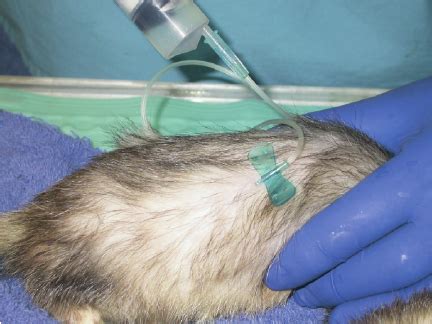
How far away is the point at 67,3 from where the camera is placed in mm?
1754

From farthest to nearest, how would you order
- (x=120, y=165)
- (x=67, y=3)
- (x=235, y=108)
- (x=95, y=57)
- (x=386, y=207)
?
(x=235, y=108) → (x=95, y=57) → (x=67, y=3) → (x=120, y=165) → (x=386, y=207)

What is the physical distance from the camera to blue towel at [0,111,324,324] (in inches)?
64.6

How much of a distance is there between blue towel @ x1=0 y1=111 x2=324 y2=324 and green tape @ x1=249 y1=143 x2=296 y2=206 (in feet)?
1.47

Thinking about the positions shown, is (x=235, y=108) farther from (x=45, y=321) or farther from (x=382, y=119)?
(x=45, y=321)

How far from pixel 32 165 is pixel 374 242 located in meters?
1.08

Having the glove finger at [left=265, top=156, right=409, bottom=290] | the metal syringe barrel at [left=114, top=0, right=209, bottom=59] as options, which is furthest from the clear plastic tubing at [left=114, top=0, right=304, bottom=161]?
the glove finger at [left=265, top=156, right=409, bottom=290]

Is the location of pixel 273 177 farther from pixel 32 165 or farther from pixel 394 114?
pixel 32 165

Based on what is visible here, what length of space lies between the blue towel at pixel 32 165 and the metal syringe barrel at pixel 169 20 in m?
0.72

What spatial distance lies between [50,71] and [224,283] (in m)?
1.12

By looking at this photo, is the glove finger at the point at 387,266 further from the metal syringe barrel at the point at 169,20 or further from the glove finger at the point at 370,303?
the metal syringe barrel at the point at 169,20

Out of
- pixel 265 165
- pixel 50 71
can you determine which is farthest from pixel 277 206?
pixel 50 71

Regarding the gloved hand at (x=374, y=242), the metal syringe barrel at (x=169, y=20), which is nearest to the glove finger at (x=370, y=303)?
the gloved hand at (x=374, y=242)

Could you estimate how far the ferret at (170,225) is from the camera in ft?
4.39

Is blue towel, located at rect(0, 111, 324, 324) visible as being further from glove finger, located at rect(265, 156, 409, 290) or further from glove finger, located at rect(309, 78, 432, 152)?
glove finger, located at rect(309, 78, 432, 152)
